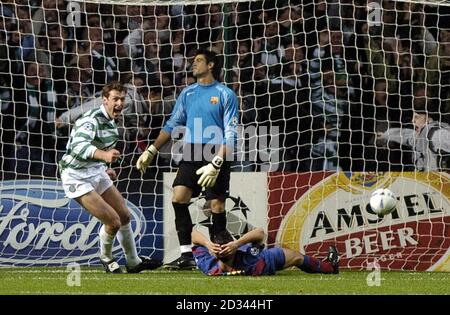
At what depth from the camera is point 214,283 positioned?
9.23m

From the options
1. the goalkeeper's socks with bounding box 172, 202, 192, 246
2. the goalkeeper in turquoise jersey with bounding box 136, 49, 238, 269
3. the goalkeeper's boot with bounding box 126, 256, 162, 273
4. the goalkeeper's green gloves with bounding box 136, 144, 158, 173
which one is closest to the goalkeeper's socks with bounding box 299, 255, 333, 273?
the goalkeeper in turquoise jersey with bounding box 136, 49, 238, 269

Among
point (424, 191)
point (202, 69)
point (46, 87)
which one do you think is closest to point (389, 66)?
point (424, 191)

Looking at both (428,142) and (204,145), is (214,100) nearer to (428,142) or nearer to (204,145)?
(204,145)

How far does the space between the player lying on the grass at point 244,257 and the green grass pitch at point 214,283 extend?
0.12m

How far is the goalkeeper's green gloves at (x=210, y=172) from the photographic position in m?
10.5

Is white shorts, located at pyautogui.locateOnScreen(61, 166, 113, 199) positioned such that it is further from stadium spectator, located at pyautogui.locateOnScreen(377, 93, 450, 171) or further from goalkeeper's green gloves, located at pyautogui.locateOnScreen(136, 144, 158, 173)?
stadium spectator, located at pyautogui.locateOnScreen(377, 93, 450, 171)

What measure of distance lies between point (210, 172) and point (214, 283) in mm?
1522

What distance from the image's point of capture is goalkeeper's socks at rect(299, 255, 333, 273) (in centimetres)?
1018

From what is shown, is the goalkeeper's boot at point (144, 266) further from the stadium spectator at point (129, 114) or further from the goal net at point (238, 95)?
the stadium spectator at point (129, 114)

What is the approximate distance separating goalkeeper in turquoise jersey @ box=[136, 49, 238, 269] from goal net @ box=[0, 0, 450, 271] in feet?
3.26

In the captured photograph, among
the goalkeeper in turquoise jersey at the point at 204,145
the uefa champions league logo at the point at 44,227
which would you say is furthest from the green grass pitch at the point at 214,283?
the uefa champions league logo at the point at 44,227

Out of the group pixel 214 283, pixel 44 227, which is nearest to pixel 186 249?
pixel 214 283

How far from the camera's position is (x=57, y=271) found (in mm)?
11047

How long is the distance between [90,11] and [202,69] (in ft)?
9.95
